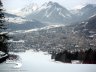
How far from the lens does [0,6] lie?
60.3 metres

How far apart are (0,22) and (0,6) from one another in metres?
2.61

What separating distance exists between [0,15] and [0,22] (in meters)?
2.18

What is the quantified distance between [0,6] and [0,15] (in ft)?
7.99

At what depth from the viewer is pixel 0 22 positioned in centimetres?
6038

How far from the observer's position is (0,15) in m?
58.5
